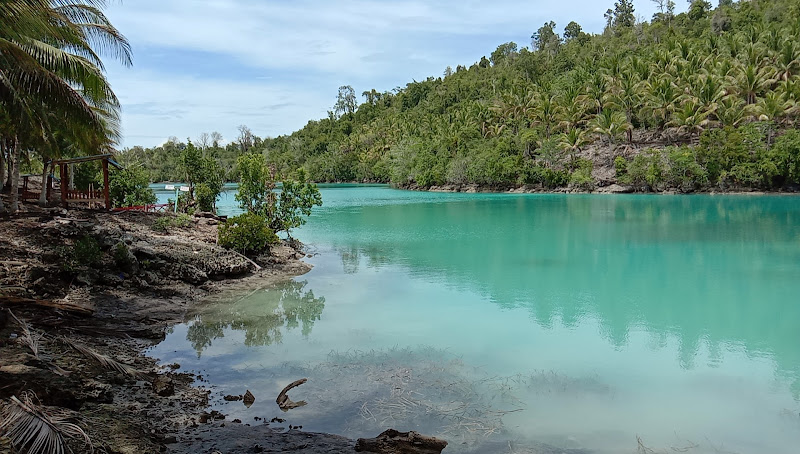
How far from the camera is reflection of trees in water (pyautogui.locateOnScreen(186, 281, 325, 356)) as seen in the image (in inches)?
446

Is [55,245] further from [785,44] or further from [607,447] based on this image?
[785,44]

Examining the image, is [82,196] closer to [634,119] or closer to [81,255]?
[81,255]

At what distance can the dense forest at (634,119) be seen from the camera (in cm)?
5709

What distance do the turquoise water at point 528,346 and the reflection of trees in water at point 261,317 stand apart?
0.22 ft

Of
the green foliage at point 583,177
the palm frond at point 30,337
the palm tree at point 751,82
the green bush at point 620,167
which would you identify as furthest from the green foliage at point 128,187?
the palm tree at point 751,82

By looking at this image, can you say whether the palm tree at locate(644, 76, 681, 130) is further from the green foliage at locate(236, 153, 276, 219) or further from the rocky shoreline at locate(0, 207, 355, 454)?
the rocky shoreline at locate(0, 207, 355, 454)

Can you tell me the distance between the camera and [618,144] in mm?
68500

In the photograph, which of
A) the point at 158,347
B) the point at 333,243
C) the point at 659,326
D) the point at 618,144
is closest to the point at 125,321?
the point at 158,347

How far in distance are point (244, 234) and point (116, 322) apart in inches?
293

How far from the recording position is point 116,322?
36.0 feet

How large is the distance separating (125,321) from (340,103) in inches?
5846

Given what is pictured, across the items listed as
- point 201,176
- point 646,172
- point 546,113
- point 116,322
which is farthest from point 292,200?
point 546,113

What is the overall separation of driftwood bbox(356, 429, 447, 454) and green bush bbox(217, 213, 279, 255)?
1282cm

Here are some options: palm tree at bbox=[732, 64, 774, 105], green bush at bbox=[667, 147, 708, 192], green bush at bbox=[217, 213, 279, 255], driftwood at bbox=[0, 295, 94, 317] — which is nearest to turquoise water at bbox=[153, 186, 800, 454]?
driftwood at bbox=[0, 295, 94, 317]
